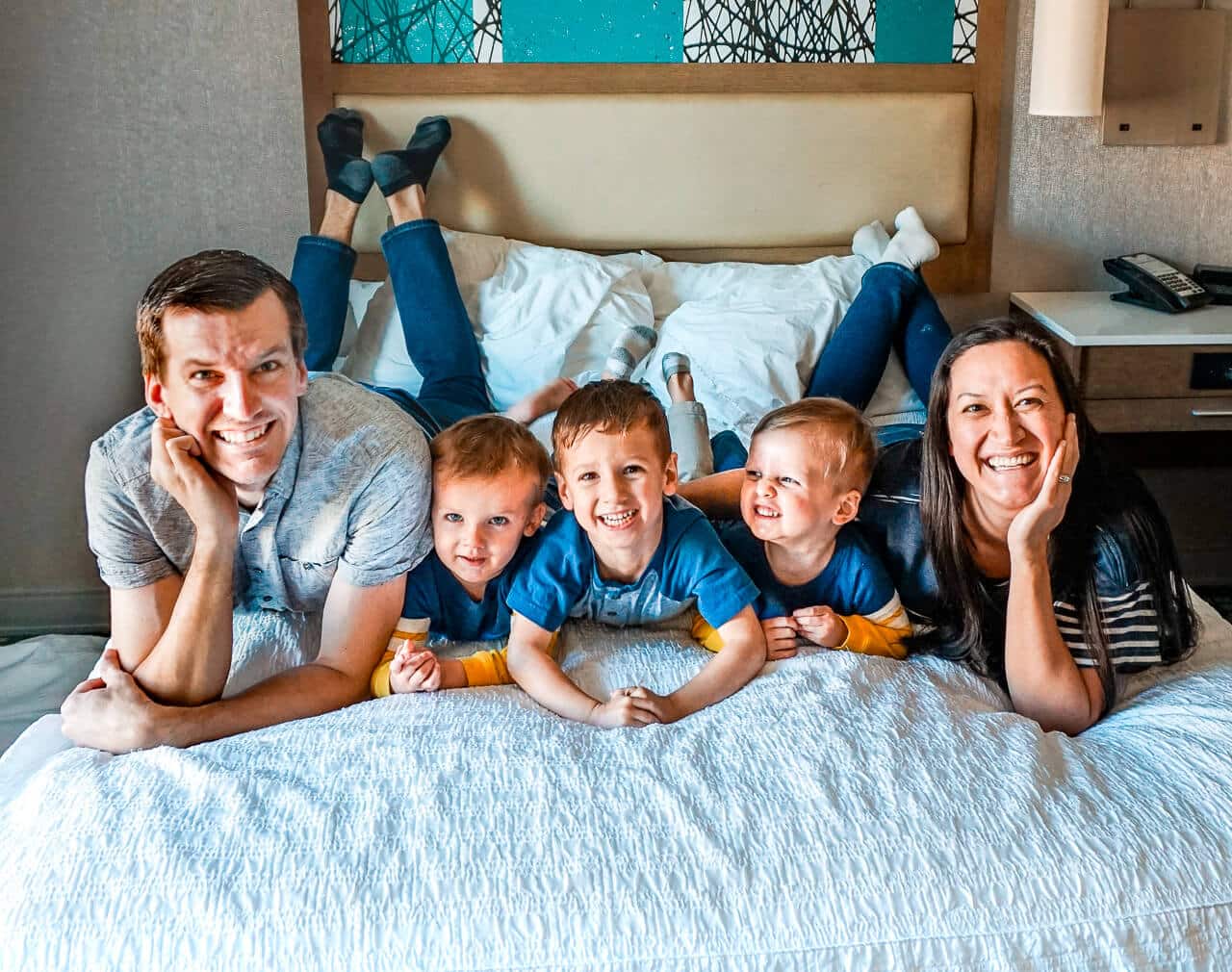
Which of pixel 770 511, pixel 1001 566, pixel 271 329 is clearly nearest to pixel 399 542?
pixel 271 329

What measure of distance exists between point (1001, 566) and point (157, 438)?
3.77 ft

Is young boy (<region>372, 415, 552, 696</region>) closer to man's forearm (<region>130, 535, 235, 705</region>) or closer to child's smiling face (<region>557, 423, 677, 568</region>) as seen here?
child's smiling face (<region>557, 423, 677, 568</region>)

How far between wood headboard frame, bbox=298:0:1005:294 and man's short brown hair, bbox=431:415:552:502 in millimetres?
1477

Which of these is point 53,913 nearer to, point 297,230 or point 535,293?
point 535,293

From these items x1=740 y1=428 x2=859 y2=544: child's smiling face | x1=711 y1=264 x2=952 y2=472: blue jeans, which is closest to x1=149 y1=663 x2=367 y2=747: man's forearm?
x1=740 y1=428 x2=859 y2=544: child's smiling face

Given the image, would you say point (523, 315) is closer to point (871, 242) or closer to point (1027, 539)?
point (871, 242)

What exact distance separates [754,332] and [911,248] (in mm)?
461

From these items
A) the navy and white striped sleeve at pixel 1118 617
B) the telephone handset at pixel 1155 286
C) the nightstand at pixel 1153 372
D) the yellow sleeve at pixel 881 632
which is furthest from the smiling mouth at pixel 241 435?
the telephone handset at pixel 1155 286

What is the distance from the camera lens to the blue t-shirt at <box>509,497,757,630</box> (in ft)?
5.56

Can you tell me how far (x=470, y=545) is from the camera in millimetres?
1678

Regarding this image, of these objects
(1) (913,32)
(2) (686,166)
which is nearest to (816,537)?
(2) (686,166)

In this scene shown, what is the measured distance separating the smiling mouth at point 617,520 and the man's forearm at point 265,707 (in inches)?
15.3

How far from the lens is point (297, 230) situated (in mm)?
3066

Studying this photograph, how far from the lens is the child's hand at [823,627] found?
67.1 inches
